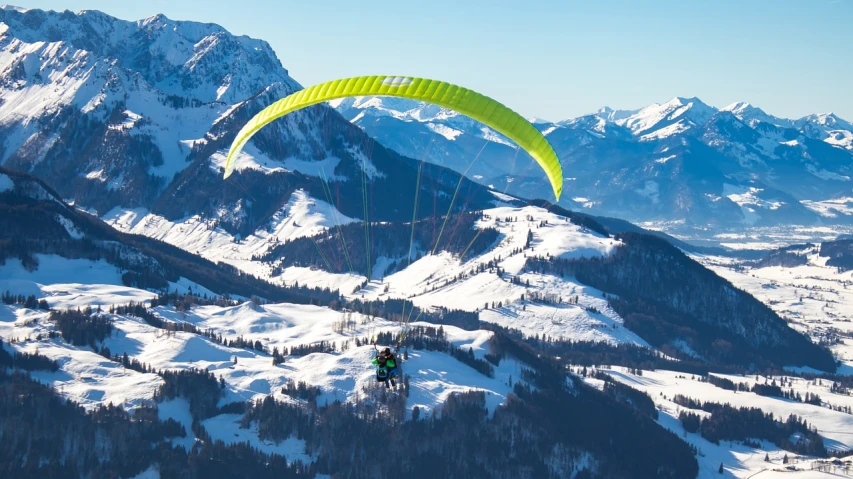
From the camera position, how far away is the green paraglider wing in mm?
69000

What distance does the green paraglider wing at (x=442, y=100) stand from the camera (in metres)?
69.0

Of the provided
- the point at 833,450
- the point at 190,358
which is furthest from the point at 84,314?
the point at 833,450

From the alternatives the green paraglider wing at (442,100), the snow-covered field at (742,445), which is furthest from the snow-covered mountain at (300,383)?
the green paraglider wing at (442,100)

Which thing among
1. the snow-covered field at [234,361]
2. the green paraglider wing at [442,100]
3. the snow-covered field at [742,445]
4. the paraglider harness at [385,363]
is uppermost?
the green paraglider wing at [442,100]

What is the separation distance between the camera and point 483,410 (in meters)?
139

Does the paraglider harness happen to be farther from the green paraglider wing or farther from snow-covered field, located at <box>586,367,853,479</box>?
snow-covered field, located at <box>586,367,853,479</box>

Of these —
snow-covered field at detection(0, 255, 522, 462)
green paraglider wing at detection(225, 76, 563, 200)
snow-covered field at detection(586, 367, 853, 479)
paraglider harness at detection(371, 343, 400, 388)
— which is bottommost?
snow-covered field at detection(586, 367, 853, 479)

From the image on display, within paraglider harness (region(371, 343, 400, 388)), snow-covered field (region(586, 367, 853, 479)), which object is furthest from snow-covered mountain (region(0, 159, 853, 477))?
paraglider harness (region(371, 343, 400, 388))

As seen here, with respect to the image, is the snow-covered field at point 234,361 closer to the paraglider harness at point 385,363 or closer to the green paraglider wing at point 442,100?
the paraglider harness at point 385,363

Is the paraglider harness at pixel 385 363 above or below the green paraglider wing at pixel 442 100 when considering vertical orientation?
below

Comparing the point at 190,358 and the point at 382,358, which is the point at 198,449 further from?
the point at 382,358

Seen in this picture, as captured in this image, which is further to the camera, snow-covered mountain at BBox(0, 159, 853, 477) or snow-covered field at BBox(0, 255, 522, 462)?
snow-covered field at BBox(0, 255, 522, 462)

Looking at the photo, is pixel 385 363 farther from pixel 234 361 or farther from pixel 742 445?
pixel 742 445

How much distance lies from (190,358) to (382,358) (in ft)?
279
